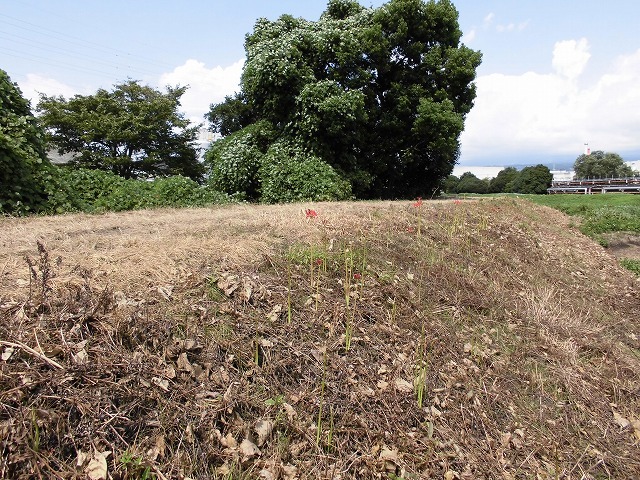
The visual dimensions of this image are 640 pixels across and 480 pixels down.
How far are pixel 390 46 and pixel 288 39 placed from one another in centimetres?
342

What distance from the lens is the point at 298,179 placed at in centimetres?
994

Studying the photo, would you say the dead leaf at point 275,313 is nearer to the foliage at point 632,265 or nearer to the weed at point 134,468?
the weed at point 134,468

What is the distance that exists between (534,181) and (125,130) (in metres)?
26.8

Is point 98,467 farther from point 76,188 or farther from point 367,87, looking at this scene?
point 367,87

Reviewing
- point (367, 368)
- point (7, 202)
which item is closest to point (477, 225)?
point (367, 368)

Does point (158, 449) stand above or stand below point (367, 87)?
below

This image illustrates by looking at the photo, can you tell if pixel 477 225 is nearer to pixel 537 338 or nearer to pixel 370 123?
pixel 537 338

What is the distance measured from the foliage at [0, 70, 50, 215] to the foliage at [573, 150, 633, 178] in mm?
48647

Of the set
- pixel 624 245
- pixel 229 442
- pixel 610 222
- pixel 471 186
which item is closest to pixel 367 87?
pixel 610 222

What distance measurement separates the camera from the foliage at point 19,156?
559 cm

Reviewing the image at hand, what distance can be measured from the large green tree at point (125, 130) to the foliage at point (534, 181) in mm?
23354

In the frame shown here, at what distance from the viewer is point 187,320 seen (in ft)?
7.73

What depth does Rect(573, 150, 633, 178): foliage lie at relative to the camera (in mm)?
41719

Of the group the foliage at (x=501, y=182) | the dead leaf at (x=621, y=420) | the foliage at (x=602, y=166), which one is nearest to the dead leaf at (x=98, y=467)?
the dead leaf at (x=621, y=420)
